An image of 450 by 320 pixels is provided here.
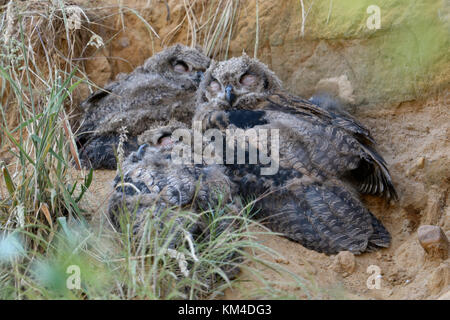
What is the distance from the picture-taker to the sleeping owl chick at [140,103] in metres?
4.85

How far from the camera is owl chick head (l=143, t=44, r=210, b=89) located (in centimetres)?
520

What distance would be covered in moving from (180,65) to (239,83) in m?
0.84

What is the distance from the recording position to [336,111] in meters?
4.68

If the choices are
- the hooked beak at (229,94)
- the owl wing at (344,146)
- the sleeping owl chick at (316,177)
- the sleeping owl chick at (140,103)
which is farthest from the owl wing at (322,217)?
the sleeping owl chick at (140,103)

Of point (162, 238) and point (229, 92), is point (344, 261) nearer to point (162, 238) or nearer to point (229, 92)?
point (162, 238)

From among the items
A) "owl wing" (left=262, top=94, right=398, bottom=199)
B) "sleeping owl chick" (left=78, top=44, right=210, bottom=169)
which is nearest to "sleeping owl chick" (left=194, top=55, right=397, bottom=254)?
"owl wing" (left=262, top=94, right=398, bottom=199)

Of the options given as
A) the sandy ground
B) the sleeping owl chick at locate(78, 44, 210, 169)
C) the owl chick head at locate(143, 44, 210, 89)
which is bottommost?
the sandy ground

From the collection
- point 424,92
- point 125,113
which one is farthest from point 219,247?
point 424,92

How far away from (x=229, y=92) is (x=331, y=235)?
1395 millimetres

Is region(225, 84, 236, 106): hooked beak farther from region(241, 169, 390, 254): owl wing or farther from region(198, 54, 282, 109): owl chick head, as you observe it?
region(241, 169, 390, 254): owl wing

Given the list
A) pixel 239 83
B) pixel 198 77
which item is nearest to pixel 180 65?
pixel 198 77

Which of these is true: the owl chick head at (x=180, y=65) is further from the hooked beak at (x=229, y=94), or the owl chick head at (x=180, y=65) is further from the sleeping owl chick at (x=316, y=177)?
the sleeping owl chick at (x=316, y=177)

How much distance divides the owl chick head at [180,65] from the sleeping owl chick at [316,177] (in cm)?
82

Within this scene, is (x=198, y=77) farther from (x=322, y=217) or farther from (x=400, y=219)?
(x=400, y=219)
